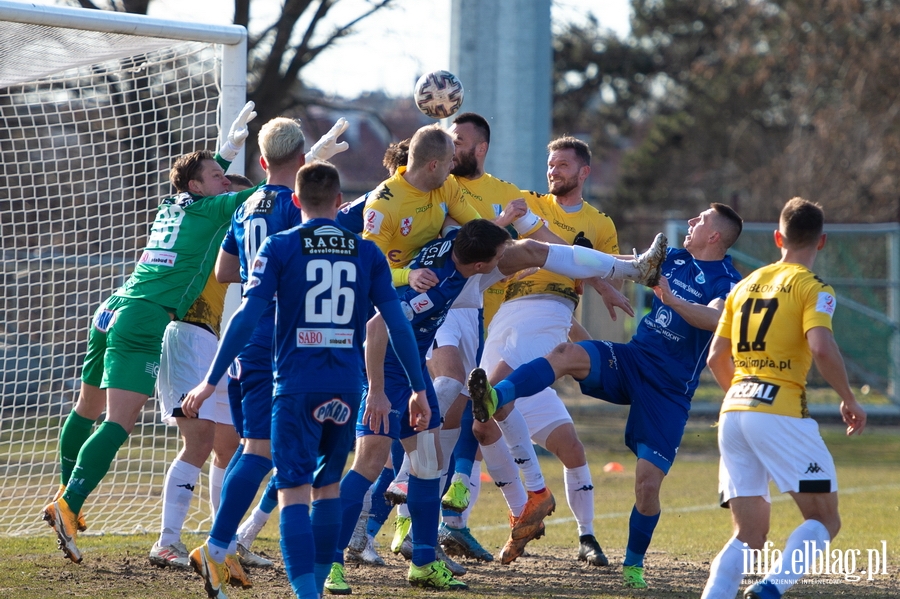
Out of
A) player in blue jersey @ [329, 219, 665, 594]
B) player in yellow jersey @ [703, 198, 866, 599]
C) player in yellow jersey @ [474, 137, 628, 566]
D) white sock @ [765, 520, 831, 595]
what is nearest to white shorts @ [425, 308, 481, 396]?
player in yellow jersey @ [474, 137, 628, 566]

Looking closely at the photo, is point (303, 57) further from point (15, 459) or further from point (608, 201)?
point (608, 201)

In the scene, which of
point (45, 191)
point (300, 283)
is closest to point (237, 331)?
point (300, 283)

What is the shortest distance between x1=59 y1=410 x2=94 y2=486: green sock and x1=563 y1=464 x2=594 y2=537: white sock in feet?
10.5

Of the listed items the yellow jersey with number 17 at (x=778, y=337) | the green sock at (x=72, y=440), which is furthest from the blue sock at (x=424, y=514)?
the green sock at (x=72, y=440)

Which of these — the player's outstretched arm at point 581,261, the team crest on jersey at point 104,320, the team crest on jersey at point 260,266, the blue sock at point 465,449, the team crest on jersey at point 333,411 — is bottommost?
the blue sock at point 465,449

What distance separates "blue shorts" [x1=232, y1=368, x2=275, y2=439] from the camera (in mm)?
5152

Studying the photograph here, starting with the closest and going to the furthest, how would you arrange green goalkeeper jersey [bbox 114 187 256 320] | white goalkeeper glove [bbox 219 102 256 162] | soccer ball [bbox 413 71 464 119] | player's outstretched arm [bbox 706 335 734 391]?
player's outstretched arm [bbox 706 335 734 391] → green goalkeeper jersey [bbox 114 187 256 320] → white goalkeeper glove [bbox 219 102 256 162] → soccer ball [bbox 413 71 464 119]

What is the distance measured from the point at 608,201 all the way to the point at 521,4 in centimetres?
2122

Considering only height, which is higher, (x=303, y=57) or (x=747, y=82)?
(x=747, y=82)

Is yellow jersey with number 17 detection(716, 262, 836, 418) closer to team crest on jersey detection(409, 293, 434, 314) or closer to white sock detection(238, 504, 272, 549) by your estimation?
team crest on jersey detection(409, 293, 434, 314)

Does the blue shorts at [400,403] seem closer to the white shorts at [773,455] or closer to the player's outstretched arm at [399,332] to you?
the player's outstretched arm at [399,332]

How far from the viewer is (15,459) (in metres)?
9.49

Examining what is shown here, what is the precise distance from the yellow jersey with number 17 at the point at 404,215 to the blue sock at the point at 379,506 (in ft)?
5.28

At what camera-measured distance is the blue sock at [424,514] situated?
5812mm
